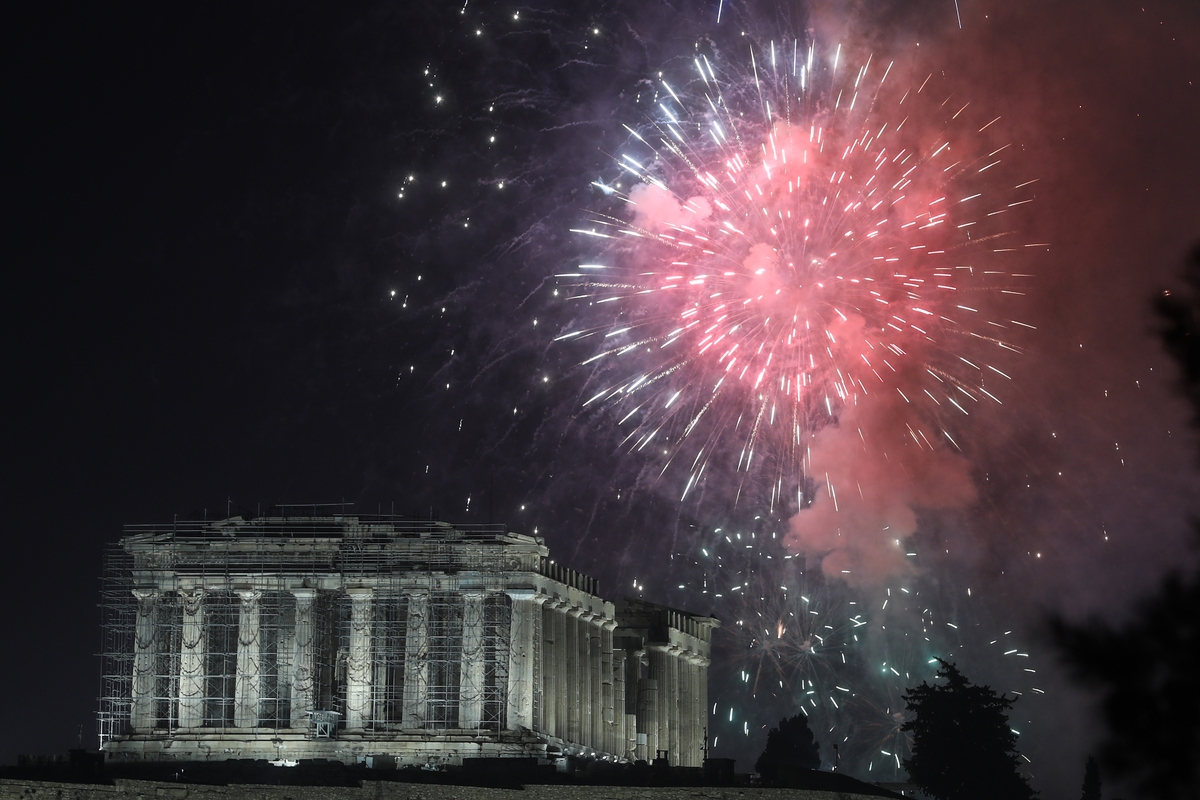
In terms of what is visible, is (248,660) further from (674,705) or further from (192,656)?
(674,705)

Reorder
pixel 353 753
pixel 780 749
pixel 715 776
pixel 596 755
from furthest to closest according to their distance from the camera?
pixel 780 749, pixel 596 755, pixel 353 753, pixel 715 776

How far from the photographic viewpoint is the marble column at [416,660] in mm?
91500

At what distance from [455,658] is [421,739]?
465 cm

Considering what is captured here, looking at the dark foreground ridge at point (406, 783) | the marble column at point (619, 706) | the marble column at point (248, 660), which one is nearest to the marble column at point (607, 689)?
the marble column at point (619, 706)

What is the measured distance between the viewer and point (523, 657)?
91.6 meters

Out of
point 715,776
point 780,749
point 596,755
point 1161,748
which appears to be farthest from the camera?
point 780,749

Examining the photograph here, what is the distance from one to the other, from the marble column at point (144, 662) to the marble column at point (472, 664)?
15.9 m

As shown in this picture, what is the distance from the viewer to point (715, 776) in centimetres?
7544

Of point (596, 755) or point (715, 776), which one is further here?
point (596, 755)

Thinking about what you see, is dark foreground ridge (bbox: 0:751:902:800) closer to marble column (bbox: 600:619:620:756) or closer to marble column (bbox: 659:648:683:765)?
marble column (bbox: 600:619:620:756)

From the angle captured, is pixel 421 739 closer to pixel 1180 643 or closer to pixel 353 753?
pixel 353 753

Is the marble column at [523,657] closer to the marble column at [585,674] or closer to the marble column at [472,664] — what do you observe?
the marble column at [472,664]

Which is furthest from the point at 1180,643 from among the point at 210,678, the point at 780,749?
the point at 780,749

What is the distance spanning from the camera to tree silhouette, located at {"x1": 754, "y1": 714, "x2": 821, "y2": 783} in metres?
131
